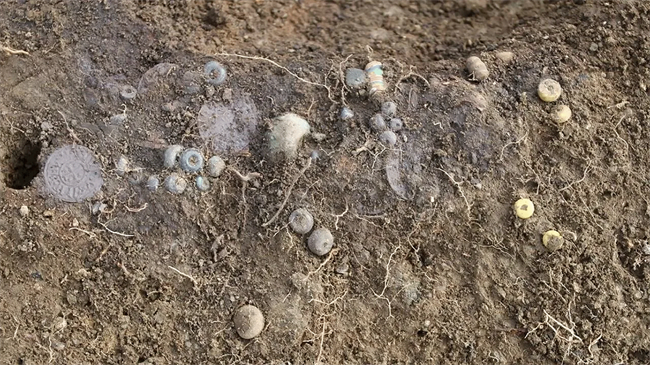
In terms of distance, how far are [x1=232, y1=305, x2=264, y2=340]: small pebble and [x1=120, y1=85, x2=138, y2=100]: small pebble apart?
42.6 inches

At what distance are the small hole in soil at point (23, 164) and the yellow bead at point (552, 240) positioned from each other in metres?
2.23

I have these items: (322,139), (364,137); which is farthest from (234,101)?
(364,137)

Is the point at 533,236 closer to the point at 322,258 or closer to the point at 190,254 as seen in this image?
the point at 322,258

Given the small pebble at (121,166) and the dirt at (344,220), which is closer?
the dirt at (344,220)

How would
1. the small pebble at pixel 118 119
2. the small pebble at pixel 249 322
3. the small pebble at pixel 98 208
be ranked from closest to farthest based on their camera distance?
the small pebble at pixel 249 322 → the small pebble at pixel 98 208 → the small pebble at pixel 118 119

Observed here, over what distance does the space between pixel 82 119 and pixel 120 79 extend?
0.26 metres

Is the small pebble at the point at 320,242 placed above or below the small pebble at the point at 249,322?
above

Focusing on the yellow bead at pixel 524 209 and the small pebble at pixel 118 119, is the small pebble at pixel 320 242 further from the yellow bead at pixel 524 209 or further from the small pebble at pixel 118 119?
the small pebble at pixel 118 119

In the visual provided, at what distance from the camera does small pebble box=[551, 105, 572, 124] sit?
8.36 feet

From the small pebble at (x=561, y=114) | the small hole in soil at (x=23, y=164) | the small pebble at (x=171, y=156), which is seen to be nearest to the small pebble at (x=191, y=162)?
the small pebble at (x=171, y=156)

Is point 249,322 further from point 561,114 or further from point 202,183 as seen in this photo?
point 561,114

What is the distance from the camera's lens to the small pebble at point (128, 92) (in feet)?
8.73

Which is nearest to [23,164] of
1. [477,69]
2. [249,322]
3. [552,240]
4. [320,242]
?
[249,322]

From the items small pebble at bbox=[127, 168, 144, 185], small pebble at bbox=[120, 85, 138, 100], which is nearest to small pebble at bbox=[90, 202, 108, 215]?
small pebble at bbox=[127, 168, 144, 185]
